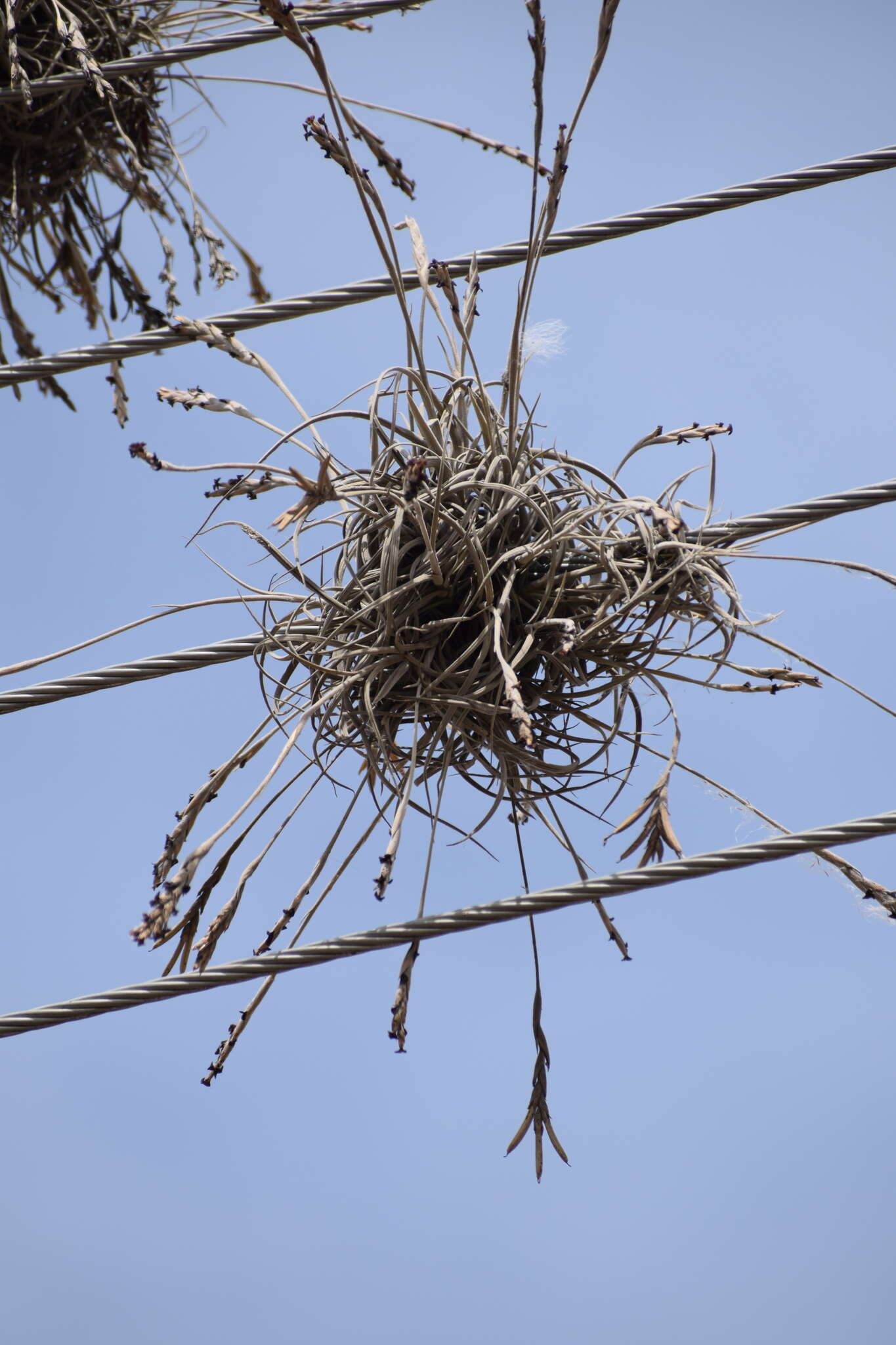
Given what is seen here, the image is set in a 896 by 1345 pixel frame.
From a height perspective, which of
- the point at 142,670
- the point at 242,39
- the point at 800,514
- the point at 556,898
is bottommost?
the point at 556,898

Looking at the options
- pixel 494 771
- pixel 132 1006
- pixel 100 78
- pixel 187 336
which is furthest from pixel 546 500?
pixel 100 78

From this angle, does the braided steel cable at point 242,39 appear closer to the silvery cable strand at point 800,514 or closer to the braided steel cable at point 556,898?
the silvery cable strand at point 800,514

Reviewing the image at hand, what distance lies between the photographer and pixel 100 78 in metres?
2.67

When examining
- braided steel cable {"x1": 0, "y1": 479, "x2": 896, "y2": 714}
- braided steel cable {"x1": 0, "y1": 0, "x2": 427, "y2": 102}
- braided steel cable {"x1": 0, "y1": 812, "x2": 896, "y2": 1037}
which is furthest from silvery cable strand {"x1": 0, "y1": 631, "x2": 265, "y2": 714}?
braided steel cable {"x1": 0, "y1": 0, "x2": 427, "y2": 102}

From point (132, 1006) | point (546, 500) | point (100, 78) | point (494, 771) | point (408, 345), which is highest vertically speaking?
point (100, 78)

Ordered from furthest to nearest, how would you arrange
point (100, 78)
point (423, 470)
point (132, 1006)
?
point (100, 78)
point (132, 1006)
point (423, 470)

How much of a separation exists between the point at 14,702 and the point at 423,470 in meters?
0.76

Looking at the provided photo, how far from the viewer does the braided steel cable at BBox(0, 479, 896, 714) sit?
1.66 m

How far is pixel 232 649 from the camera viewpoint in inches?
70.3

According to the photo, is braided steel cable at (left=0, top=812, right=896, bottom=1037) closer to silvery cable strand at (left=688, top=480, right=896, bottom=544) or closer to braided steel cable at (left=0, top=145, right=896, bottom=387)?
silvery cable strand at (left=688, top=480, right=896, bottom=544)

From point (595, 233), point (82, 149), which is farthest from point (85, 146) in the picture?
point (595, 233)

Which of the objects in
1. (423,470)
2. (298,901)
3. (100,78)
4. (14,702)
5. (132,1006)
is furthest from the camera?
(100,78)

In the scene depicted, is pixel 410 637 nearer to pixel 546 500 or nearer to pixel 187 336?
pixel 546 500

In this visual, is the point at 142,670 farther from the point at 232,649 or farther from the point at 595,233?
the point at 595,233
